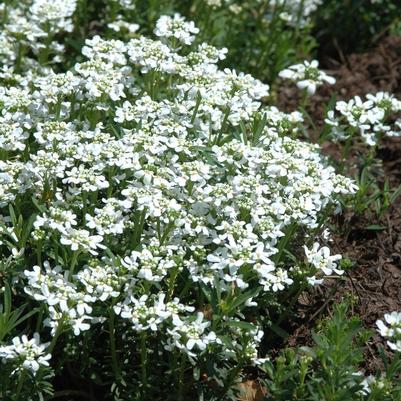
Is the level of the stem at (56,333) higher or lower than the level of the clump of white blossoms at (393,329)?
lower

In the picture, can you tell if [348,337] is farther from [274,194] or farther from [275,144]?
[275,144]

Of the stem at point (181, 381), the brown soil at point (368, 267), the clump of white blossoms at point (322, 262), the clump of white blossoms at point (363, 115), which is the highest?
the clump of white blossoms at point (363, 115)

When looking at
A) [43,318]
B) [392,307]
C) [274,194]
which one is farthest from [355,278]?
[43,318]

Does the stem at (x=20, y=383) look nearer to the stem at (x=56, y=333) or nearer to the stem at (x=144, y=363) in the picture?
the stem at (x=56, y=333)

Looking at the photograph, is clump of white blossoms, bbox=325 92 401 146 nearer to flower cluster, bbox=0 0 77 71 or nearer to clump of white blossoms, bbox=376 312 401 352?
clump of white blossoms, bbox=376 312 401 352

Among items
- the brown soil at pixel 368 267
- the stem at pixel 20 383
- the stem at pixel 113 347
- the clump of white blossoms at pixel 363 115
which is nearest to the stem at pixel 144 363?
the stem at pixel 113 347
